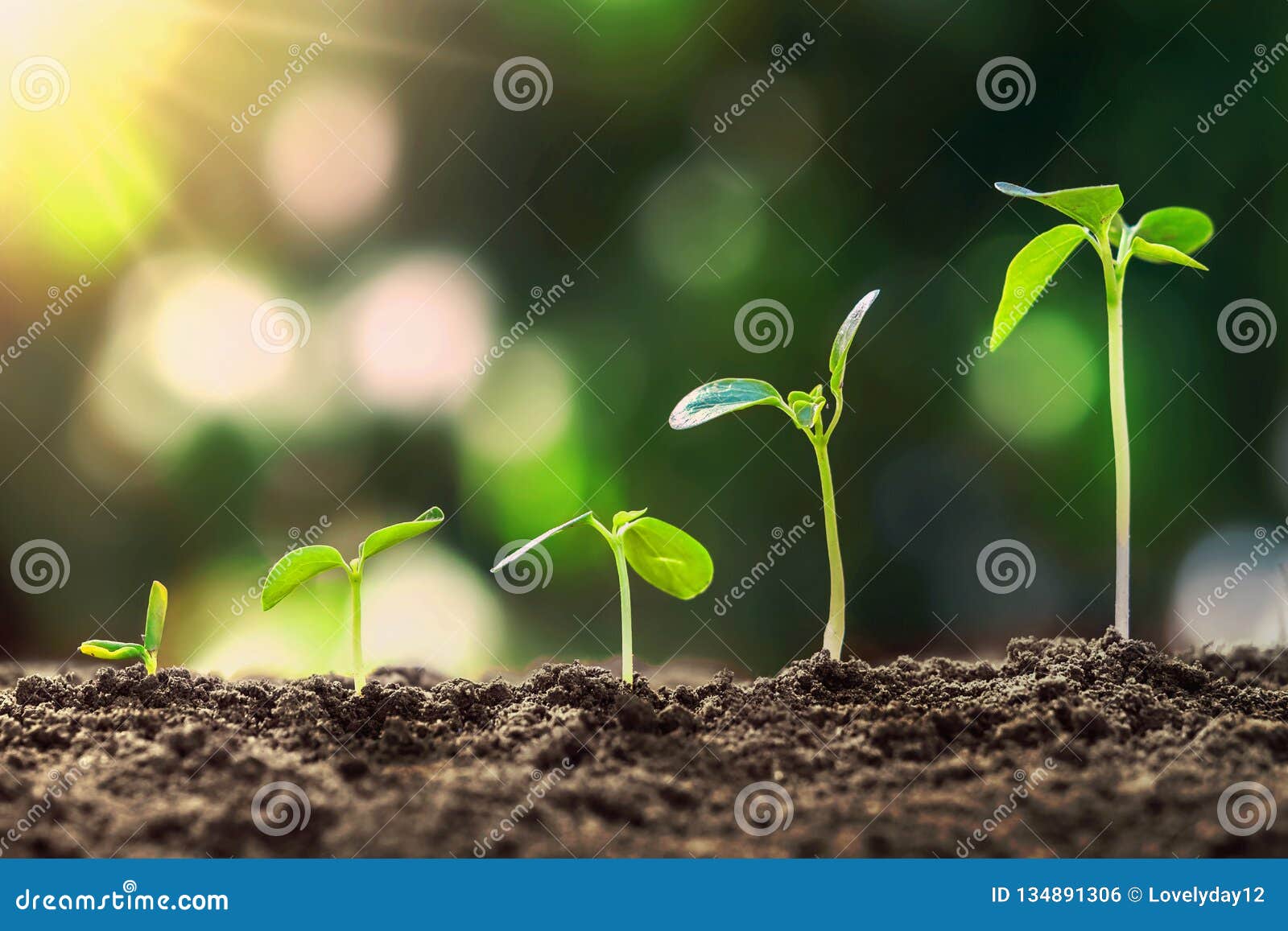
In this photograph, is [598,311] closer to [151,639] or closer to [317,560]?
[317,560]

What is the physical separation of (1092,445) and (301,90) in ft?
4.44

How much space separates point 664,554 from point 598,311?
605mm

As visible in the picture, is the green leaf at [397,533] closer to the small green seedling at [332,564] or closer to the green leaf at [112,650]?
the small green seedling at [332,564]

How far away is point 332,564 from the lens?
982 millimetres

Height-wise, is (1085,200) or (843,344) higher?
(1085,200)

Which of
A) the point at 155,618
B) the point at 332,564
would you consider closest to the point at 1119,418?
the point at 332,564

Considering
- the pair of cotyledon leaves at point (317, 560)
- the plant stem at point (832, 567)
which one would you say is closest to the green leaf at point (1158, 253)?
the plant stem at point (832, 567)

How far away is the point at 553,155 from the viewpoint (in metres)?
1.45

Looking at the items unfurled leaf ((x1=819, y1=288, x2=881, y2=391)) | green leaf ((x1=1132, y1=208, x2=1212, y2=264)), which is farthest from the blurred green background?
unfurled leaf ((x1=819, y1=288, x2=881, y2=391))

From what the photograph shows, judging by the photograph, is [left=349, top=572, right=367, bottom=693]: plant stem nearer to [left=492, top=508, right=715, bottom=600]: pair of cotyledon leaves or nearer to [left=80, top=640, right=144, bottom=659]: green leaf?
[left=492, top=508, right=715, bottom=600]: pair of cotyledon leaves

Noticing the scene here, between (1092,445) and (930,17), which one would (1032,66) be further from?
(1092,445)

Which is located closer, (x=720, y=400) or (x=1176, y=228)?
(x=720, y=400)

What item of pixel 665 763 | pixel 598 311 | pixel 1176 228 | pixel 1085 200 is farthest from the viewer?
pixel 598 311

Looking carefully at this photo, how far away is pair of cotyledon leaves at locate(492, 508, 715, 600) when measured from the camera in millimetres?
965
